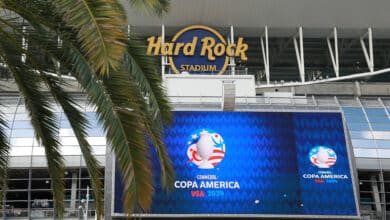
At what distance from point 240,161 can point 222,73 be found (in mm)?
12651

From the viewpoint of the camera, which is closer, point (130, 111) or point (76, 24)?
point (76, 24)

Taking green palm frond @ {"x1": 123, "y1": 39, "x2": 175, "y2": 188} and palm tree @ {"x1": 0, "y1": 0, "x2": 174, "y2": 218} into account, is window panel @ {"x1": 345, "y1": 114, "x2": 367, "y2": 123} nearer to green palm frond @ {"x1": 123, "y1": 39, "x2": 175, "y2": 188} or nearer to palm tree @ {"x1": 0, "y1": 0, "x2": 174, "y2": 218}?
palm tree @ {"x1": 0, "y1": 0, "x2": 174, "y2": 218}

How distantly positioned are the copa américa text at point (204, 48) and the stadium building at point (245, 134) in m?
0.08

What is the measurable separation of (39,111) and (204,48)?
30747 mm

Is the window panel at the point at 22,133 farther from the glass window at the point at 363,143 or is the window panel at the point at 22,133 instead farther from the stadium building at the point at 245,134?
the glass window at the point at 363,143

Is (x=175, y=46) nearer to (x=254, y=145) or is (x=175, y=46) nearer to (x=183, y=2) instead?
(x=183, y=2)

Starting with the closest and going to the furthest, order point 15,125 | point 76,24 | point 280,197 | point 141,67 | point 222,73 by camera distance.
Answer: point 76,24, point 141,67, point 280,197, point 15,125, point 222,73

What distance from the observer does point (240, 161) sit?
2883 centimetres

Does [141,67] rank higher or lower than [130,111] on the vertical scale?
higher

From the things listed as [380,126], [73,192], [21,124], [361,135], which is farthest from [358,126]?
[21,124]

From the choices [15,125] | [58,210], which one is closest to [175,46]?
[15,125]

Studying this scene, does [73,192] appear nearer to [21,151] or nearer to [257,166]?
[21,151]

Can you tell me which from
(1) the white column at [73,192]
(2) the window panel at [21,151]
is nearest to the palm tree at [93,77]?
(1) the white column at [73,192]

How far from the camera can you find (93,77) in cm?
886
